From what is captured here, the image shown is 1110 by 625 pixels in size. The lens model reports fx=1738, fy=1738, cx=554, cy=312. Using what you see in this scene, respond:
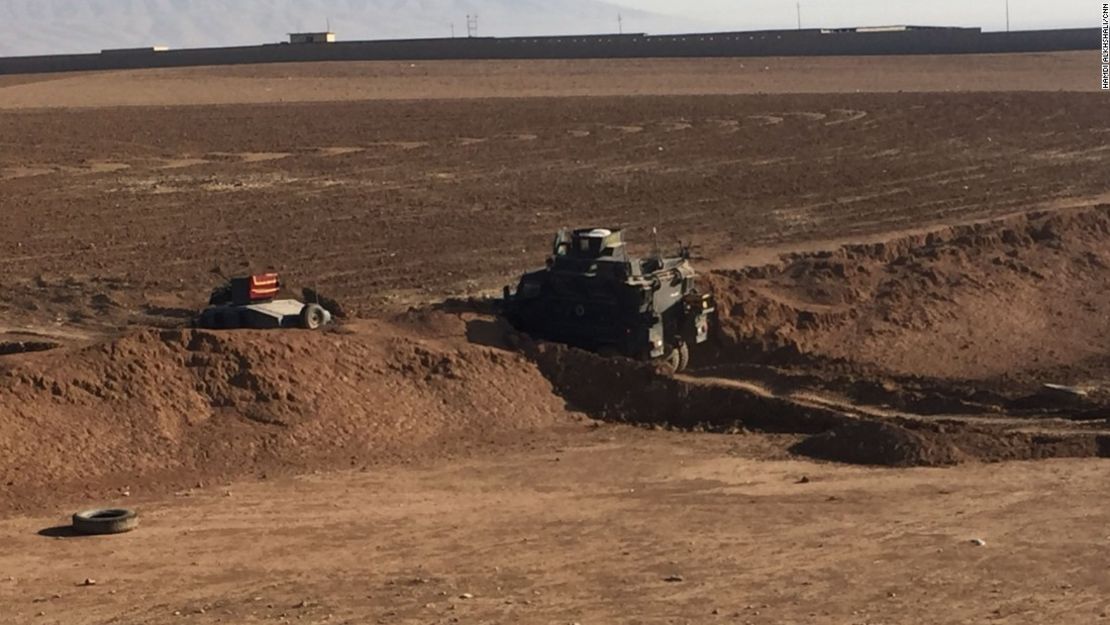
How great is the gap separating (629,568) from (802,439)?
5.32m

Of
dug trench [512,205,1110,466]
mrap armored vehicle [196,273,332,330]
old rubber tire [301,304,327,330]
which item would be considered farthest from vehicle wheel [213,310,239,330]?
dug trench [512,205,1110,466]

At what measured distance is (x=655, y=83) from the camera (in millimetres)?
74188

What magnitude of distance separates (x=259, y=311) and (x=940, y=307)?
32.1 feet

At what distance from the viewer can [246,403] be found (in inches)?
650

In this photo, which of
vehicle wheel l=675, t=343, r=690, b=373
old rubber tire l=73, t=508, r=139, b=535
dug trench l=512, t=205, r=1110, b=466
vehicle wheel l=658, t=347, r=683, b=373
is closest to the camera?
old rubber tire l=73, t=508, r=139, b=535

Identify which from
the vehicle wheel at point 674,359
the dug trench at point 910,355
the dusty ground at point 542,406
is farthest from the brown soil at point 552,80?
the vehicle wheel at point 674,359

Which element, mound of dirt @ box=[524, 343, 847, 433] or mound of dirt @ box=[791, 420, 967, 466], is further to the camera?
mound of dirt @ box=[524, 343, 847, 433]

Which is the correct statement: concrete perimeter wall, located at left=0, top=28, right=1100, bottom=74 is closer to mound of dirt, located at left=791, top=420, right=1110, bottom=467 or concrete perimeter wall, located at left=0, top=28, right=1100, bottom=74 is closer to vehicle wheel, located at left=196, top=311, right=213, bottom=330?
vehicle wheel, located at left=196, top=311, right=213, bottom=330

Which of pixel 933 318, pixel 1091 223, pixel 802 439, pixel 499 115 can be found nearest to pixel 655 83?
pixel 499 115

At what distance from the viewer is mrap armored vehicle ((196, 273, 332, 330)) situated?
18906mm

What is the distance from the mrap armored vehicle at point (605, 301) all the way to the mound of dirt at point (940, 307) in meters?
1.66

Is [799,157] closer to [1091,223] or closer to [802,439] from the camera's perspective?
[1091,223]

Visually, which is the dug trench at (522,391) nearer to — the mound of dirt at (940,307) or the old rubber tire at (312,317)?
the mound of dirt at (940,307)

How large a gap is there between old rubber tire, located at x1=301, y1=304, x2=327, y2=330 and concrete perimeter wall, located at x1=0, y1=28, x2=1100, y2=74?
67820mm
